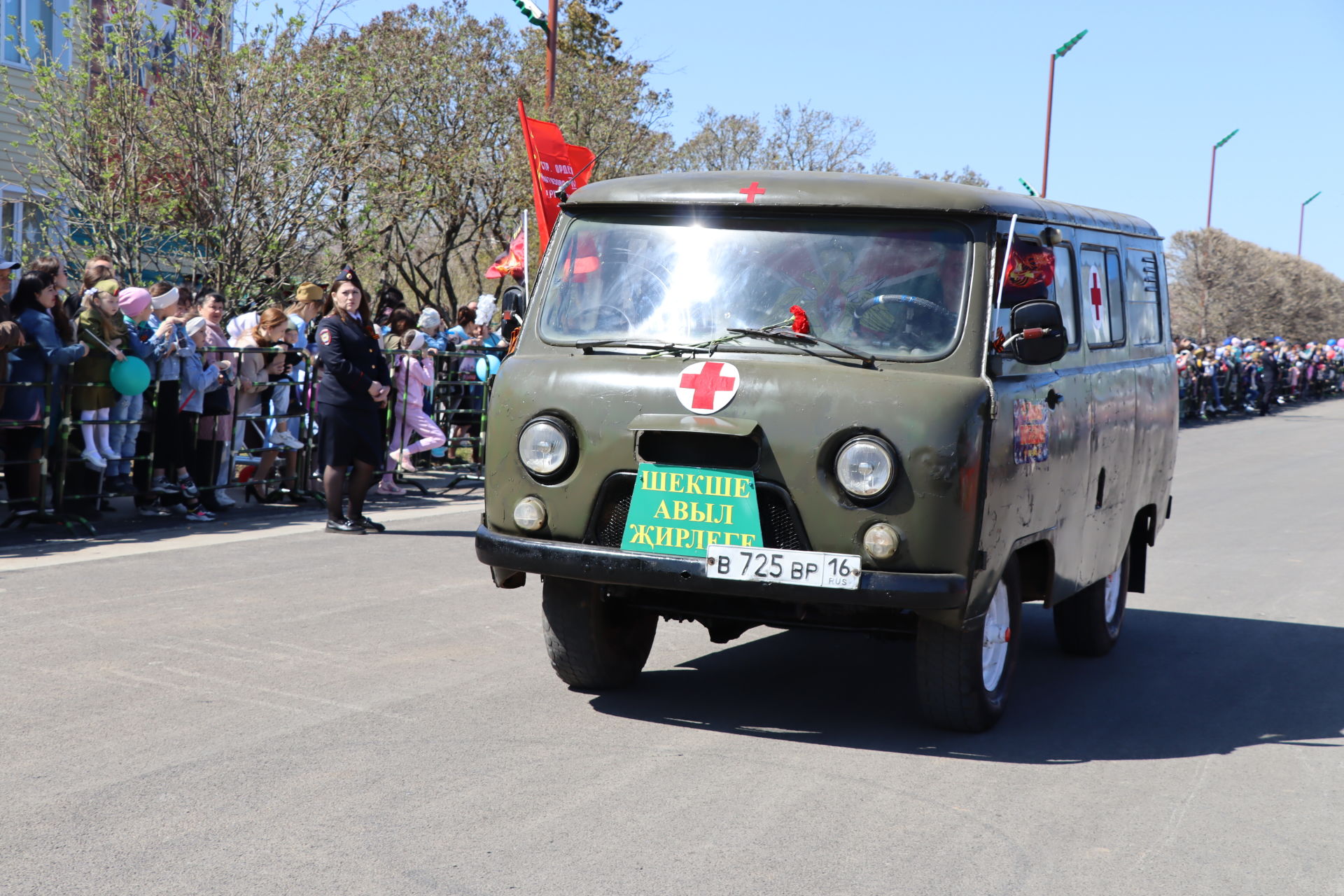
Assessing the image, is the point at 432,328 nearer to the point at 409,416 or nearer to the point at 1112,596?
the point at 409,416

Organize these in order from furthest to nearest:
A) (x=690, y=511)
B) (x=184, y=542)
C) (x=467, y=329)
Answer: (x=467, y=329) < (x=184, y=542) < (x=690, y=511)

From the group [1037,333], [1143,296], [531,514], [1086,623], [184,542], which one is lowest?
[184,542]

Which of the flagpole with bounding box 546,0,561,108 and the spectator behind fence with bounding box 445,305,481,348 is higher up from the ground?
the flagpole with bounding box 546,0,561,108

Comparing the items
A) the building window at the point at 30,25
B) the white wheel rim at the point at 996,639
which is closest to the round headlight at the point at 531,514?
the white wheel rim at the point at 996,639

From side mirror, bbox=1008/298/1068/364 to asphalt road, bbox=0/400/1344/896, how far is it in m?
1.59

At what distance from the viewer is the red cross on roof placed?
19.6ft

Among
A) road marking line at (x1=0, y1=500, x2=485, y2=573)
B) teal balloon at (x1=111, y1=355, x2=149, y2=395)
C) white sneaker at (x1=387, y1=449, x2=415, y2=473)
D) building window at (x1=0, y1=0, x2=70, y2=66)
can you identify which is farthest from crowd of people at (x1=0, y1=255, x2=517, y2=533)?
building window at (x1=0, y1=0, x2=70, y2=66)

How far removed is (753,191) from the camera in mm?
6000

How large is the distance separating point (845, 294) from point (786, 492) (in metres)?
0.90

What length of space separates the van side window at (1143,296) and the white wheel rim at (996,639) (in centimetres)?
239

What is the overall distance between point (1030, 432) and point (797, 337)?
3.43 feet

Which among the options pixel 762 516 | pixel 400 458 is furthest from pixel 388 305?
pixel 762 516

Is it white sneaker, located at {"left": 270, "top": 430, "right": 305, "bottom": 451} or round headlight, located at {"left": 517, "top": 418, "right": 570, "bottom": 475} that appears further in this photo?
white sneaker, located at {"left": 270, "top": 430, "right": 305, "bottom": 451}

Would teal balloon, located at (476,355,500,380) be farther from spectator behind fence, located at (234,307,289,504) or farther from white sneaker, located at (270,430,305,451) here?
white sneaker, located at (270,430,305,451)
